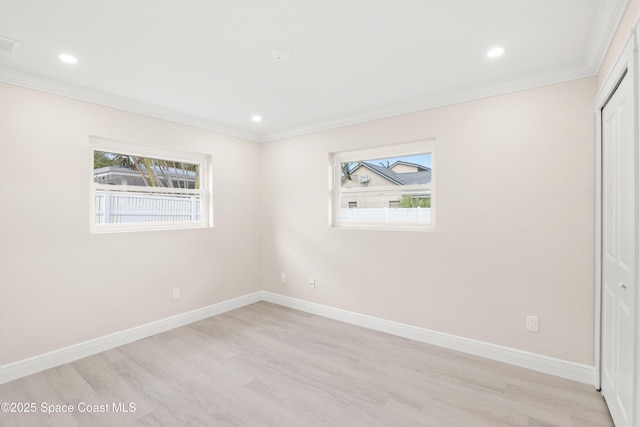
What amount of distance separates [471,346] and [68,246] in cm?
375

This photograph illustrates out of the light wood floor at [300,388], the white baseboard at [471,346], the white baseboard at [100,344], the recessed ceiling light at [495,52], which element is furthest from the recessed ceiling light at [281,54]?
the white baseboard at [100,344]

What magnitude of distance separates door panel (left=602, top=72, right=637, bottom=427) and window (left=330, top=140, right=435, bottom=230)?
1349mm

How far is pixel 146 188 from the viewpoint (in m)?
3.42

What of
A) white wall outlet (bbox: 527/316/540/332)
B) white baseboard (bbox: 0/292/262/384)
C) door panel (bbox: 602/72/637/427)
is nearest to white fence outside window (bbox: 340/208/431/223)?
white wall outlet (bbox: 527/316/540/332)

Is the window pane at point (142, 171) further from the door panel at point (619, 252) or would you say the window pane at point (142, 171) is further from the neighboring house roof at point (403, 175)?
the door panel at point (619, 252)

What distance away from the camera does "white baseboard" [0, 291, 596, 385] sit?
2.43m

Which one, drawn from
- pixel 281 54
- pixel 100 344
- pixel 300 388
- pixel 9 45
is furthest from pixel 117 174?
pixel 300 388

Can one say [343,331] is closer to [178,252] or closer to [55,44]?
[178,252]

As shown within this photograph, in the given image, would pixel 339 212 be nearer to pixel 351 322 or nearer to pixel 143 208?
pixel 351 322

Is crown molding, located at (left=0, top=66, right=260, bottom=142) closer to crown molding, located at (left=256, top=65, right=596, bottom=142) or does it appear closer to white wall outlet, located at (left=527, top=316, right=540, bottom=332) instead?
crown molding, located at (left=256, top=65, right=596, bottom=142)

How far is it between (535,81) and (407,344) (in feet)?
8.56

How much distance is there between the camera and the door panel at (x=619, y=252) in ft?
5.10

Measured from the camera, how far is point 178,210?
147 inches

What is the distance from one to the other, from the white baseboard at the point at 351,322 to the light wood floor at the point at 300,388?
74mm
